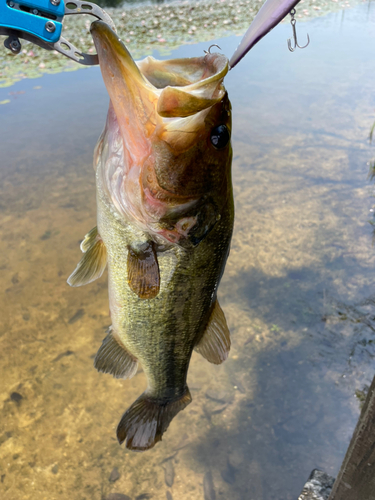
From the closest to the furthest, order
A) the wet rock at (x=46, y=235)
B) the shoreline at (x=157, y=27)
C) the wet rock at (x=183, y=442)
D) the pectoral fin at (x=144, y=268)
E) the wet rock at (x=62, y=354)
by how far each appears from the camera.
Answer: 1. the pectoral fin at (x=144, y=268)
2. the wet rock at (x=183, y=442)
3. the wet rock at (x=62, y=354)
4. the wet rock at (x=46, y=235)
5. the shoreline at (x=157, y=27)

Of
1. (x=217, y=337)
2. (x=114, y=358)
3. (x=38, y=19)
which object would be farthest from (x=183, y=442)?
(x=38, y=19)

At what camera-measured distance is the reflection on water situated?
106 inches

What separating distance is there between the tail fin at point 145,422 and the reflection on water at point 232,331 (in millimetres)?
1255

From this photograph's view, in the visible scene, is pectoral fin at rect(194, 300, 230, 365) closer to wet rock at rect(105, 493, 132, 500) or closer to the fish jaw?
the fish jaw

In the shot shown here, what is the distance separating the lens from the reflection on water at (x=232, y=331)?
8.80ft

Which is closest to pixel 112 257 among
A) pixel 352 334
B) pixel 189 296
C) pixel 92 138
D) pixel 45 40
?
pixel 189 296

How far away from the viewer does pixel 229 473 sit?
2.68m

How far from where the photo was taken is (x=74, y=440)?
9.20 feet

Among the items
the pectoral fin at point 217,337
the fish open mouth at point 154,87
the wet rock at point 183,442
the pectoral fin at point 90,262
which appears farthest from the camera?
the wet rock at point 183,442

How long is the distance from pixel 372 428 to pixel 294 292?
2.26 metres

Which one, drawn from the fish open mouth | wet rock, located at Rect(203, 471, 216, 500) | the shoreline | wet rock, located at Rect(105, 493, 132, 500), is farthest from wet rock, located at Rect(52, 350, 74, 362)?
the shoreline

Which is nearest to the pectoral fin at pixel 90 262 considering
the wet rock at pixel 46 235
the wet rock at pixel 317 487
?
the wet rock at pixel 317 487

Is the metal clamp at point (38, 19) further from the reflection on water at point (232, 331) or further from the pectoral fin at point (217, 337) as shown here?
the reflection on water at point (232, 331)

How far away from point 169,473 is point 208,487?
28cm
